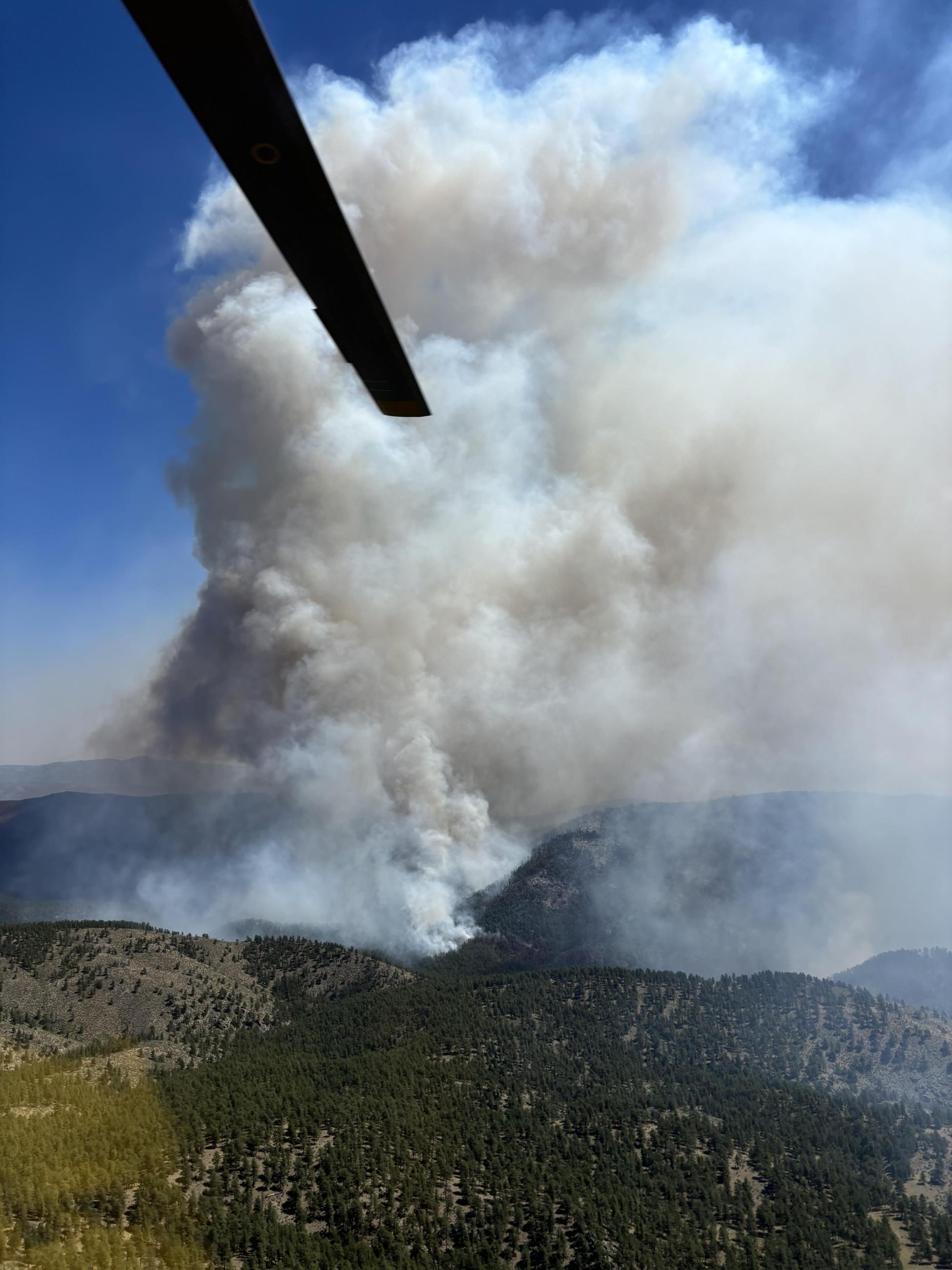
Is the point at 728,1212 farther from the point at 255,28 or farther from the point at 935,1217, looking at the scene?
the point at 255,28

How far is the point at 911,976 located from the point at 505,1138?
137443mm

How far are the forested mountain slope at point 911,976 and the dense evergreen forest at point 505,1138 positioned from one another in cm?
5965

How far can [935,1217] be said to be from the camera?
6406 cm

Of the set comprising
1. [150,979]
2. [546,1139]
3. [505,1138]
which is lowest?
[505,1138]

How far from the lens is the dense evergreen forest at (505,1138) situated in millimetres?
44062

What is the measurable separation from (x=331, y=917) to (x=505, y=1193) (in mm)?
139912

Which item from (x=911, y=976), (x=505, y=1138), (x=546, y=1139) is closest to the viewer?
(x=505, y=1138)

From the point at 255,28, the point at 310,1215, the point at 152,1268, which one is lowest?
the point at 310,1215

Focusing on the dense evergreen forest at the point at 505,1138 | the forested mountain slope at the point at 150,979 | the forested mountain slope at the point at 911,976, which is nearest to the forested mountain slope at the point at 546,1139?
the dense evergreen forest at the point at 505,1138

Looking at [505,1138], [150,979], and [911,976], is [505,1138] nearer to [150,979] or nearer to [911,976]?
[150,979]

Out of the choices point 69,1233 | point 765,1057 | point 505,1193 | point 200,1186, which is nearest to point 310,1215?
point 200,1186

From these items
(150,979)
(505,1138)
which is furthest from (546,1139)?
(150,979)

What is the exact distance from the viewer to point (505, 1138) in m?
66.8

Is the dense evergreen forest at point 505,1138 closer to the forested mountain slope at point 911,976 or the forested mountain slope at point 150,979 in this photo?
the forested mountain slope at point 150,979
